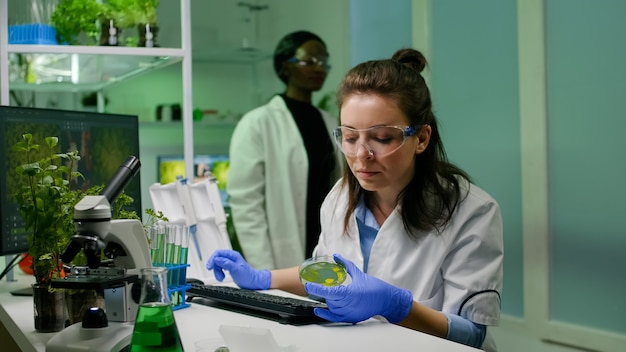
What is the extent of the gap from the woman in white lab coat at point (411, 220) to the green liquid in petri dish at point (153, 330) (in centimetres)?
64

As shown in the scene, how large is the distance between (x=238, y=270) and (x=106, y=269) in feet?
1.82

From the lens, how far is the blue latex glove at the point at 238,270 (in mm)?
1685

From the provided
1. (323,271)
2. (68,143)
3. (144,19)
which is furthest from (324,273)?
(144,19)

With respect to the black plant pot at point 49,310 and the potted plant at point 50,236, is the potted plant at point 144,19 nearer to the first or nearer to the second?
the potted plant at point 50,236

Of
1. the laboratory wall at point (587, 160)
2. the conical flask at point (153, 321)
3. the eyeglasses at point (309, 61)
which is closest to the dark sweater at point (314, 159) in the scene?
the eyeglasses at point (309, 61)

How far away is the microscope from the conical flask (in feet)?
0.51

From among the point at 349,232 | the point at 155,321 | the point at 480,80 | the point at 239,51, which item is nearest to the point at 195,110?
the point at 239,51

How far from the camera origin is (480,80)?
2.88 m

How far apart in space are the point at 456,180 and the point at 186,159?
905 millimetres

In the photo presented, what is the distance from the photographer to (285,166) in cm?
299

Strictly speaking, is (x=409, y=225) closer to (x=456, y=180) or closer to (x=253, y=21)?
(x=456, y=180)

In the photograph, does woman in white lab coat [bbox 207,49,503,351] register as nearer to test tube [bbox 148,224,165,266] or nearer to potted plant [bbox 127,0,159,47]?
test tube [bbox 148,224,165,266]

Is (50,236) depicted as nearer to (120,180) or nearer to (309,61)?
(120,180)

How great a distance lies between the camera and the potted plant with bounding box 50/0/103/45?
207cm
